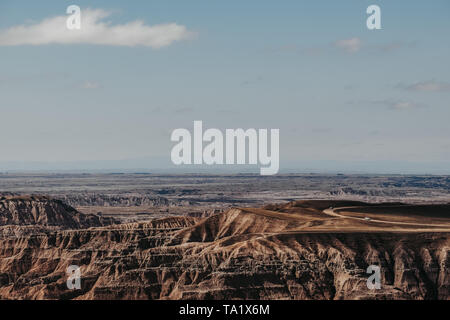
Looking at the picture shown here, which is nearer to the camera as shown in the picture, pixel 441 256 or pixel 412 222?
pixel 441 256

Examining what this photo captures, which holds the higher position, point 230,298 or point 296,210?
point 296,210

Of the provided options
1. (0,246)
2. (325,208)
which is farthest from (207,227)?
(0,246)
